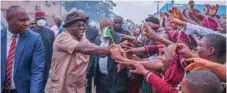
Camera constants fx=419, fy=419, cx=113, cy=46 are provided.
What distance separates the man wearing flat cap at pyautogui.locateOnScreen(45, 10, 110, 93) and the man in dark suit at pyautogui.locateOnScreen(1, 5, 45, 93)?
329 mm

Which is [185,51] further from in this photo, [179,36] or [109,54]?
[109,54]

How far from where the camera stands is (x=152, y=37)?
4250mm

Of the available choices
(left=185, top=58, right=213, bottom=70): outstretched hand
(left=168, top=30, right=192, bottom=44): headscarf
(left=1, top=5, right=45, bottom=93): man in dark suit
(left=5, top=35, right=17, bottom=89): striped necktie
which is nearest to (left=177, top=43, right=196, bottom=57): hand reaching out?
(left=185, top=58, right=213, bottom=70): outstretched hand

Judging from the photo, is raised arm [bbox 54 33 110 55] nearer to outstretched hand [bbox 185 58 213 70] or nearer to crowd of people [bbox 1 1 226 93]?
crowd of people [bbox 1 1 226 93]

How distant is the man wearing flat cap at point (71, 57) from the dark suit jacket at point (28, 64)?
1.06 ft

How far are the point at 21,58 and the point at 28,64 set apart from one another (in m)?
0.12

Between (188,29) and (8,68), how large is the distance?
1.82 metres

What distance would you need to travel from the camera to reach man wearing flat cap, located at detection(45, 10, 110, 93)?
4363mm

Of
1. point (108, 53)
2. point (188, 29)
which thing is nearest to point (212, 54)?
point (188, 29)

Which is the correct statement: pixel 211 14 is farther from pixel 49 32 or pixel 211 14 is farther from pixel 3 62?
pixel 49 32

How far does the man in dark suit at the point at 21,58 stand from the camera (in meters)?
3.92

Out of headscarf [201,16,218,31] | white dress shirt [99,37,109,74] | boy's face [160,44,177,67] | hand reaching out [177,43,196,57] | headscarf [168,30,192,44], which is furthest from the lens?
white dress shirt [99,37,109,74]

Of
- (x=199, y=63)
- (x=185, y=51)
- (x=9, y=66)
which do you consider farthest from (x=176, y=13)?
(x=9, y=66)

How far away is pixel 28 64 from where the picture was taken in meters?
4.05
